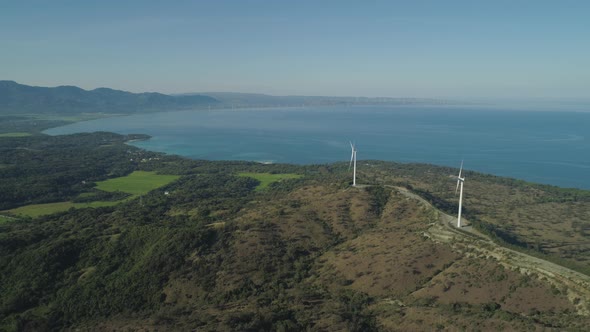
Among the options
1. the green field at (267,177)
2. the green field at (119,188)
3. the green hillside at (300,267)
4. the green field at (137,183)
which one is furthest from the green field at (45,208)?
the green field at (267,177)

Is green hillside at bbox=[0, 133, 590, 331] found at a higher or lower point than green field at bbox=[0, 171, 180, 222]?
higher

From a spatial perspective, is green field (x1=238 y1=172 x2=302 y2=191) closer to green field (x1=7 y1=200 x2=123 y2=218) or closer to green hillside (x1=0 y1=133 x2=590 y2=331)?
green hillside (x1=0 y1=133 x2=590 y2=331)

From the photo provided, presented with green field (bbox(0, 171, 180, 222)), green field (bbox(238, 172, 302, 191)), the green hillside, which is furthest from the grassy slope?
green field (bbox(238, 172, 302, 191))

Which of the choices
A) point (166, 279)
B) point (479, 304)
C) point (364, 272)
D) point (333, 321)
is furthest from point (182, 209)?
point (479, 304)

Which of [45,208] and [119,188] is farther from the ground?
[119,188]

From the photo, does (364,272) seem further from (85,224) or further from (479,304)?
(85,224)

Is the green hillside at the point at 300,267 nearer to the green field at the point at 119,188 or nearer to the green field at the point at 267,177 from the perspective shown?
the green field at the point at 119,188

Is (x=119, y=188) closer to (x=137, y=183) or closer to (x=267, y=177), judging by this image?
(x=137, y=183)

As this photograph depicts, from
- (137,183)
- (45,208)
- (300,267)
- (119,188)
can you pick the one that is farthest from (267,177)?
(300,267)

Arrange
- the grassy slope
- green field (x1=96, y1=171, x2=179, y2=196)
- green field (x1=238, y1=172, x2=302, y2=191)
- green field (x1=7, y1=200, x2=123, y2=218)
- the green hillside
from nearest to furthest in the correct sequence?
the green hillside < green field (x1=7, y1=200, x2=123, y2=218) < the grassy slope < green field (x1=96, y1=171, x2=179, y2=196) < green field (x1=238, y1=172, x2=302, y2=191)
